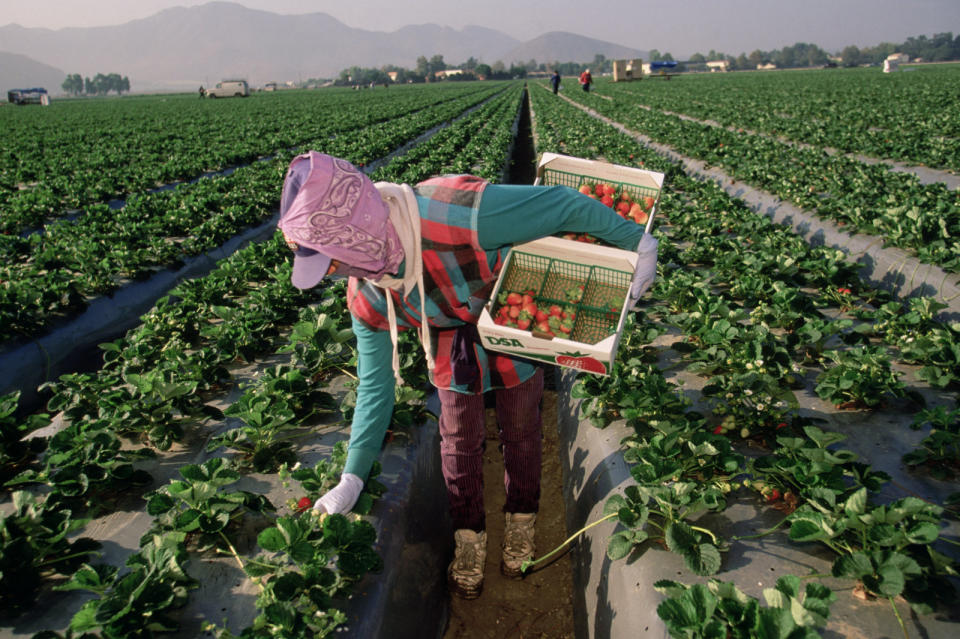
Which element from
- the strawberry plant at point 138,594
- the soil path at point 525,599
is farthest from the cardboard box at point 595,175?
the strawberry plant at point 138,594

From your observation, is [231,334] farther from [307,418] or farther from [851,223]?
[851,223]

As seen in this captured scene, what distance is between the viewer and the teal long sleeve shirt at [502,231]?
2162 millimetres

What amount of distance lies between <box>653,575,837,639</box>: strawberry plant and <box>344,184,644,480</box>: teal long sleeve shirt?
1424 mm

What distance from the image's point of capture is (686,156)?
45.2 ft

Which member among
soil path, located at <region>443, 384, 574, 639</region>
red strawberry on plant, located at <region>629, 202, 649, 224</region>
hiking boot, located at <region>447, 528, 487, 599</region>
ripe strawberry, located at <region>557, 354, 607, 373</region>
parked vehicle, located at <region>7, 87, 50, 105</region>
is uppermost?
parked vehicle, located at <region>7, 87, 50, 105</region>

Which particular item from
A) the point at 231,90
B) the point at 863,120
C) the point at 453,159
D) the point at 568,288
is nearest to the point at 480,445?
the point at 568,288

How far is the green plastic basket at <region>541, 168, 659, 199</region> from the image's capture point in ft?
11.5

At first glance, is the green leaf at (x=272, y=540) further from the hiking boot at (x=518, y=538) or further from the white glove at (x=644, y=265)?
the white glove at (x=644, y=265)

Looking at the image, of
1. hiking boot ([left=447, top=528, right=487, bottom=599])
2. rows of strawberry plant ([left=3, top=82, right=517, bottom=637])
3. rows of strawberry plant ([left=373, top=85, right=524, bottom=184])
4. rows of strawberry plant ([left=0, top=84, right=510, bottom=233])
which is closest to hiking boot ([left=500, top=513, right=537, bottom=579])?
hiking boot ([left=447, top=528, right=487, bottom=599])

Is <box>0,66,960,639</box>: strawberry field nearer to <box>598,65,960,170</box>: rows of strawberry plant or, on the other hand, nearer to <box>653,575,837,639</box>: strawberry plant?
<box>653,575,837,639</box>: strawberry plant

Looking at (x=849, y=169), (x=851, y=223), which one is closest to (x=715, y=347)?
(x=851, y=223)

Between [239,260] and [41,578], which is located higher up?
[239,260]

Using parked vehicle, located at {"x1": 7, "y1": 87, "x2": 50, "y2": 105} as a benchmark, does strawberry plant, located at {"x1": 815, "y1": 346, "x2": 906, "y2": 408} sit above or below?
below

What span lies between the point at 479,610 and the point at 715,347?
2338 mm
